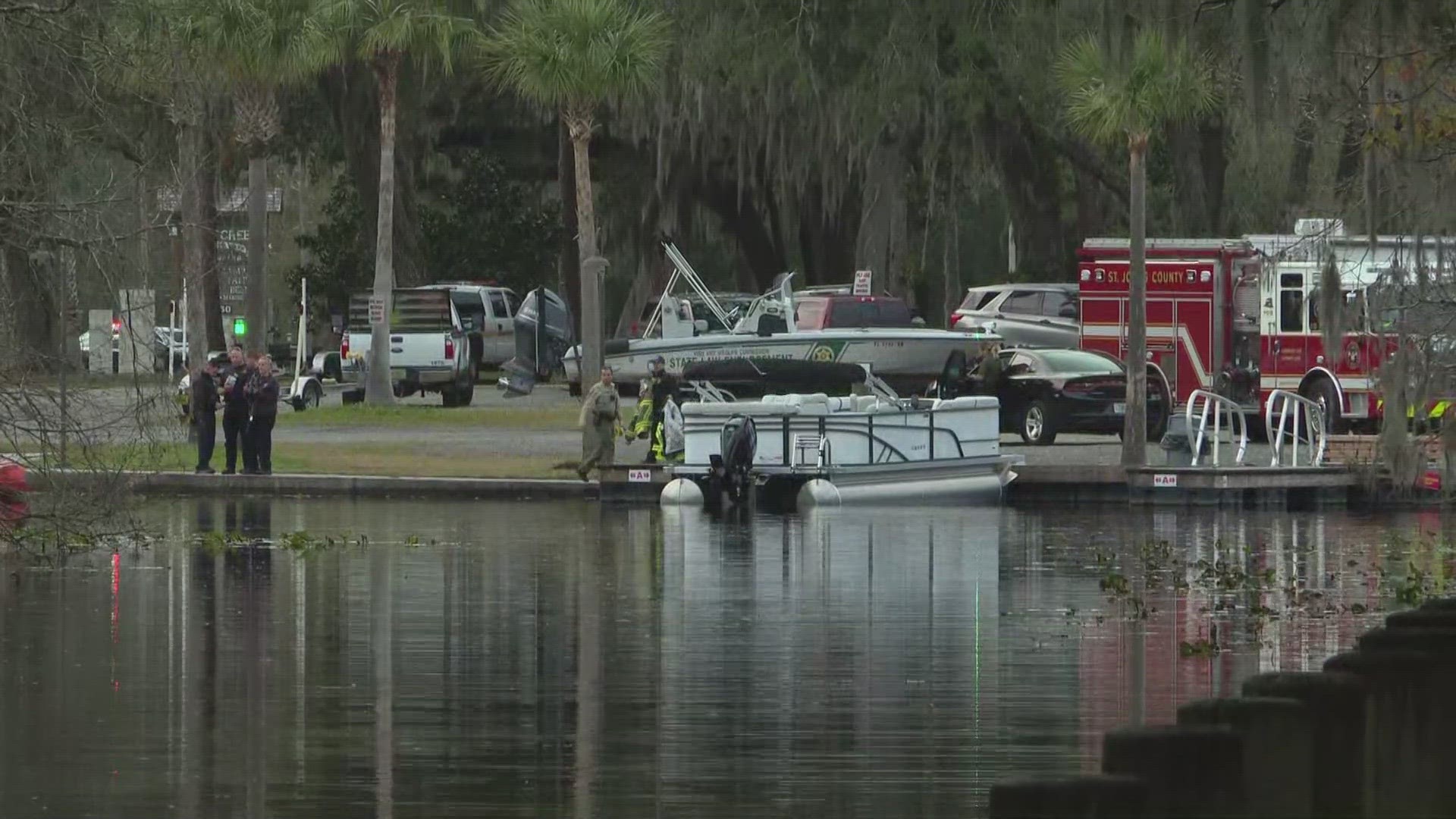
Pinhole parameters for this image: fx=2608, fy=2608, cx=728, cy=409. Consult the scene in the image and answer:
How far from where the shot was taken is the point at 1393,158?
20.3 m

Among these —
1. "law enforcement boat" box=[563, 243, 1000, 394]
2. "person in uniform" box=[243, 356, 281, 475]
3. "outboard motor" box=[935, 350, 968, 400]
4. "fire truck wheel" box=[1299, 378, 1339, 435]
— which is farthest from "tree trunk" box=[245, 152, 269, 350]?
"fire truck wheel" box=[1299, 378, 1339, 435]

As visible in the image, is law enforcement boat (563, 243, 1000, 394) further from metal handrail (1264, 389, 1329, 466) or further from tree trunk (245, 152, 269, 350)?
metal handrail (1264, 389, 1329, 466)

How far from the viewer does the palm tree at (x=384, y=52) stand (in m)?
46.3

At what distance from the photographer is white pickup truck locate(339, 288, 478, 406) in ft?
163

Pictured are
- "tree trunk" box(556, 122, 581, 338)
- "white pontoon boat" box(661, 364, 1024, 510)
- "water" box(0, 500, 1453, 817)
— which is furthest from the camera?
"tree trunk" box(556, 122, 581, 338)

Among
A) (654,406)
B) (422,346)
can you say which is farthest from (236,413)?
(422,346)

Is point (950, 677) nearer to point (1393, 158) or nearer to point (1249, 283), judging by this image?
point (1393, 158)

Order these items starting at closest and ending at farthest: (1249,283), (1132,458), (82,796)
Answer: (82,796) < (1132,458) < (1249,283)

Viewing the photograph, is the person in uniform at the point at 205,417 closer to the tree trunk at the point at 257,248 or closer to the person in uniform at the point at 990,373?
the person in uniform at the point at 990,373

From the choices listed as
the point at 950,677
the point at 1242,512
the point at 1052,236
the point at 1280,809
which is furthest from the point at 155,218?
the point at 1052,236

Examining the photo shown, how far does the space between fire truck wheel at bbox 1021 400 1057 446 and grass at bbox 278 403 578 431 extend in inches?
304

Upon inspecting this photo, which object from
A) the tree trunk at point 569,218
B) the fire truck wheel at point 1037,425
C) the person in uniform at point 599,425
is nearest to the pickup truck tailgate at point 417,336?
the tree trunk at point 569,218

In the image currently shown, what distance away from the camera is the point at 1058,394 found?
39.6 meters

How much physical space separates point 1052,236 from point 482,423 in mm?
15628
